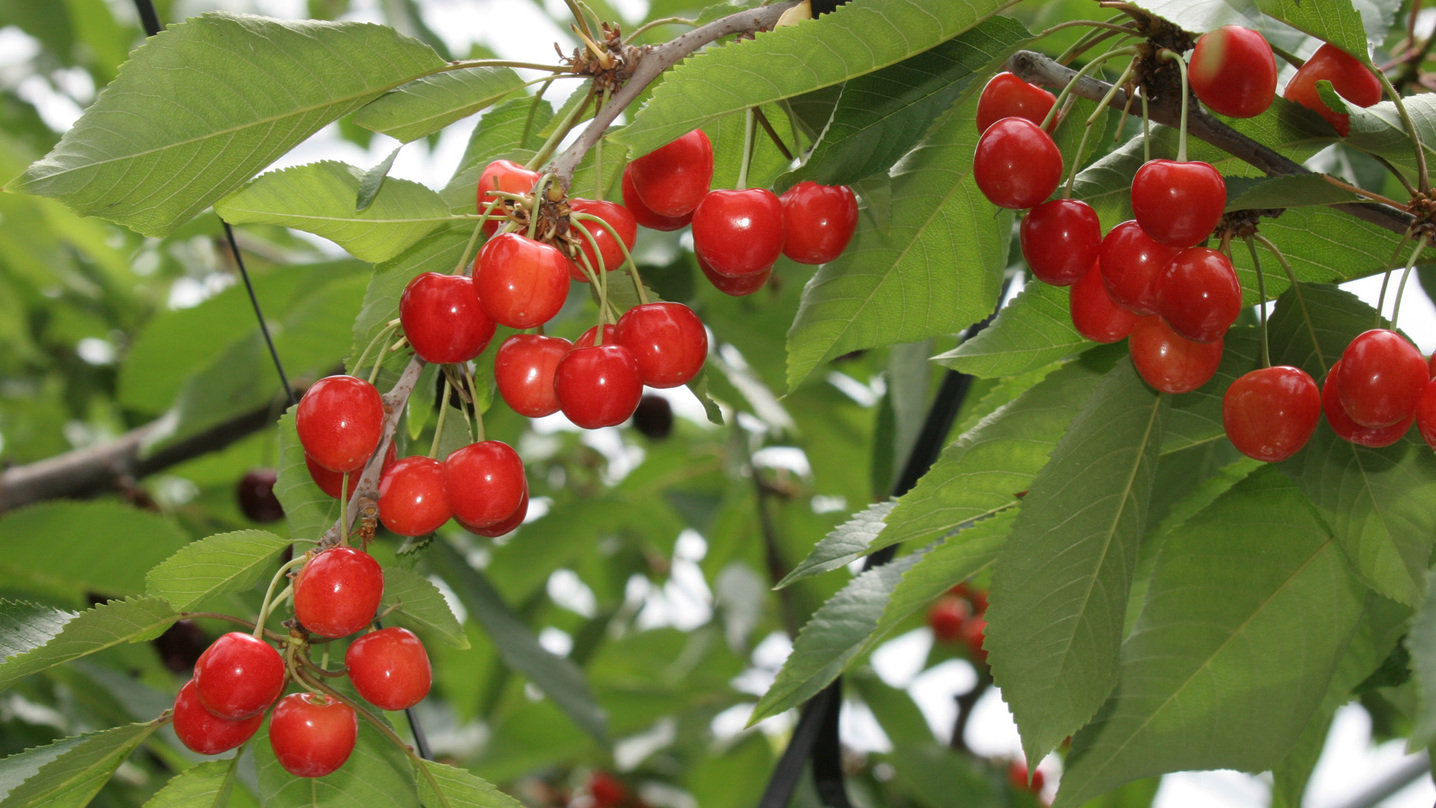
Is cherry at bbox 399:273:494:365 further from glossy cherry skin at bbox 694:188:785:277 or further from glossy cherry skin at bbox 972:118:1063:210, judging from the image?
glossy cherry skin at bbox 972:118:1063:210

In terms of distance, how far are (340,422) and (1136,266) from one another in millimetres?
510

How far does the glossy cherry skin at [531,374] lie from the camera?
753 millimetres

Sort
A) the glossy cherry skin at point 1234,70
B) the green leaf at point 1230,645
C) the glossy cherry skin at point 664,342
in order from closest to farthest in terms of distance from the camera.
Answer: the glossy cherry skin at point 1234,70, the glossy cherry skin at point 664,342, the green leaf at point 1230,645

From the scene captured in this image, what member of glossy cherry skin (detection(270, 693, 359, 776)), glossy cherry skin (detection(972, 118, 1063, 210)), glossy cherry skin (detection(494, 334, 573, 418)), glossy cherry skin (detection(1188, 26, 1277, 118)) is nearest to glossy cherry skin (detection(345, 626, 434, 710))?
glossy cherry skin (detection(270, 693, 359, 776))

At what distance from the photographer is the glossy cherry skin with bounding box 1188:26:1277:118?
63 cm

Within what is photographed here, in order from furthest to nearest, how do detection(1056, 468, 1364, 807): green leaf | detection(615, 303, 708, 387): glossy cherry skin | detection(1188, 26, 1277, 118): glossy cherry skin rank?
1. detection(1056, 468, 1364, 807): green leaf
2. detection(615, 303, 708, 387): glossy cherry skin
3. detection(1188, 26, 1277, 118): glossy cherry skin

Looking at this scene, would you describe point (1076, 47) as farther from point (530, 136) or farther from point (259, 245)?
point (259, 245)

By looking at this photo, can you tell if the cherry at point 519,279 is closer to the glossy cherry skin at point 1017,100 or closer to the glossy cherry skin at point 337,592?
the glossy cherry skin at point 337,592

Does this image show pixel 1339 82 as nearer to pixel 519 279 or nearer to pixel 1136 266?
pixel 1136 266

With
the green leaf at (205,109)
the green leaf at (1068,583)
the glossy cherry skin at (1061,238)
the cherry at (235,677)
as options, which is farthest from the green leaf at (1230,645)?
the green leaf at (205,109)

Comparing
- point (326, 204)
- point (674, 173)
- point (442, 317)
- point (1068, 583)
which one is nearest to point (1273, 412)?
point (1068, 583)

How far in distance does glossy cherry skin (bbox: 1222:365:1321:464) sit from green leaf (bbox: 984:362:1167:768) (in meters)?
0.07

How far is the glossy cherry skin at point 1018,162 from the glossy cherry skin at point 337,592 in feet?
1.50

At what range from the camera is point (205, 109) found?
0.71 metres
